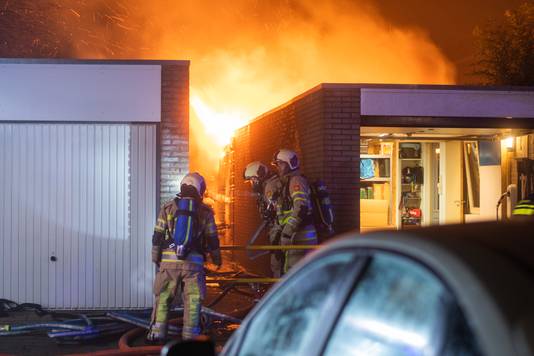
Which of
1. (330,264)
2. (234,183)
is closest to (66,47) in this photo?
(234,183)

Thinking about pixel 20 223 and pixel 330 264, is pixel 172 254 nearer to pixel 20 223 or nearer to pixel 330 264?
pixel 20 223

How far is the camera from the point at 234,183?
17.1m

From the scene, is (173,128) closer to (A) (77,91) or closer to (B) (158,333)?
(A) (77,91)

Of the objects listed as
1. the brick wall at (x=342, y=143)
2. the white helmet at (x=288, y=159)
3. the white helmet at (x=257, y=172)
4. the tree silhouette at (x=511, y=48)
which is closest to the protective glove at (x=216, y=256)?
the white helmet at (x=288, y=159)

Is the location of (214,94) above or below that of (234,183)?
above

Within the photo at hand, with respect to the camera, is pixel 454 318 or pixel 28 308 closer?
pixel 454 318

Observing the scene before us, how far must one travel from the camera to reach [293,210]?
30.2ft

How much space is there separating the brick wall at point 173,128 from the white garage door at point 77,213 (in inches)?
6.6

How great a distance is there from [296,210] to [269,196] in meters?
0.74

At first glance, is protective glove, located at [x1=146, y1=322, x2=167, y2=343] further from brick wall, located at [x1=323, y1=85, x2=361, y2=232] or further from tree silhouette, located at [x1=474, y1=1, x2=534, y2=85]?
tree silhouette, located at [x1=474, y1=1, x2=534, y2=85]

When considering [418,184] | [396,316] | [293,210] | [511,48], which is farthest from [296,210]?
[511,48]

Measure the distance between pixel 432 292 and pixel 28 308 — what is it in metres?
8.90

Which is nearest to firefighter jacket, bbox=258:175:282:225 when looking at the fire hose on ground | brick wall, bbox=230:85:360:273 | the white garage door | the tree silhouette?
the fire hose on ground

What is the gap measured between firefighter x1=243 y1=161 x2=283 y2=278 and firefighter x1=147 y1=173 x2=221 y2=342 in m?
1.97
